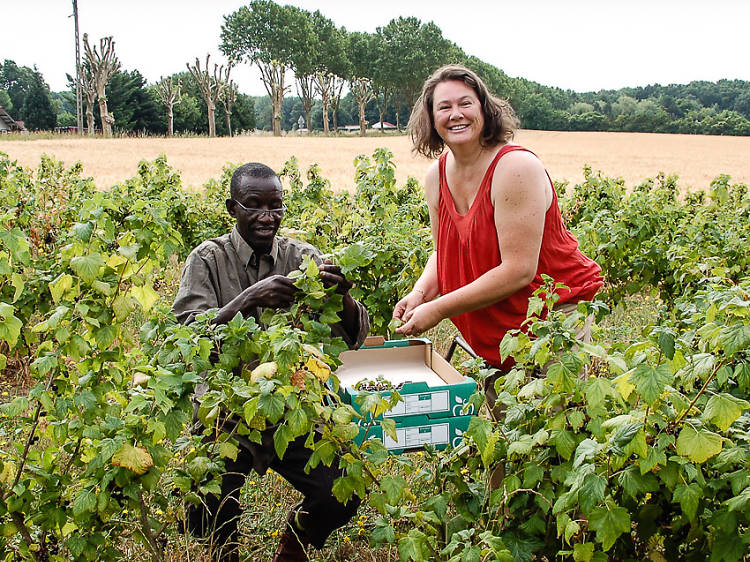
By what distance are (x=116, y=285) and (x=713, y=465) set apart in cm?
169

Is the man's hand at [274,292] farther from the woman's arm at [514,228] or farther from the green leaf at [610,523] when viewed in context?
the green leaf at [610,523]

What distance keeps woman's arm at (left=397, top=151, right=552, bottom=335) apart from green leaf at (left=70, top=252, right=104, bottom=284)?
1.28 meters

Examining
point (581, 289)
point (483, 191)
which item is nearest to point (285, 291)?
Answer: point (483, 191)

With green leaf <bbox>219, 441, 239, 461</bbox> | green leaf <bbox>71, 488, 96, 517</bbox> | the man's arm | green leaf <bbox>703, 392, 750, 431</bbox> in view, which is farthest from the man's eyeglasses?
green leaf <bbox>703, 392, 750, 431</bbox>

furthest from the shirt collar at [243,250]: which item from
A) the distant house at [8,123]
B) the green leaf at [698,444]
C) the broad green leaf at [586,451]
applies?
the distant house at [8,123]

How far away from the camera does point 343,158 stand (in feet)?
90.8

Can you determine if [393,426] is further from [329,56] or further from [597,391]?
[329,56]

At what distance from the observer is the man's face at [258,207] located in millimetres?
2594

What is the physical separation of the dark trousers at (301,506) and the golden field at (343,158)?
13.0 meters

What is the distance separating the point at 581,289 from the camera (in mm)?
2734

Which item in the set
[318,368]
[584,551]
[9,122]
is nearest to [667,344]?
[584,551]

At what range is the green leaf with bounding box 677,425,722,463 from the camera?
1385 millimetres

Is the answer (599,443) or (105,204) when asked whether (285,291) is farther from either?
(599,443)

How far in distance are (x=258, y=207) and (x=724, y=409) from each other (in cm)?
176
